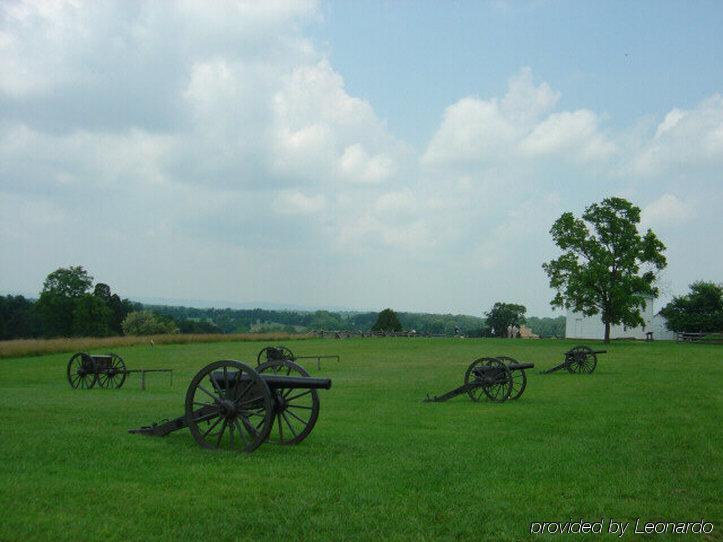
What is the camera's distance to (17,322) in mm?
91375

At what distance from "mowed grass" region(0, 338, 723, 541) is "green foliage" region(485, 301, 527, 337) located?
8549cm

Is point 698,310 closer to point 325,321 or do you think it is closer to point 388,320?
point 388,320

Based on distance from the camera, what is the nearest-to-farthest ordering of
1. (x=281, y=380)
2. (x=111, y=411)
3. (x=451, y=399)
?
(x=281, y=380) → (x=111, y=411) → (x=451, y=399)

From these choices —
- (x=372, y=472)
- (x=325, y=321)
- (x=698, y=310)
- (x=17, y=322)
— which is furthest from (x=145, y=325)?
(x=372, y=472)

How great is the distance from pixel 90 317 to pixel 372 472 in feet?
263

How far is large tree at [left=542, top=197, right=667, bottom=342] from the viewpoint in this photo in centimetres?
5503

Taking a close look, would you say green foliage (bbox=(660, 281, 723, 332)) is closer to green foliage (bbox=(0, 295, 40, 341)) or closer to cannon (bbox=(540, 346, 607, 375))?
cannon (bbox=(540, 346, 607, 375))

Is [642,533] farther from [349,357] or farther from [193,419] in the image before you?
[349,357]

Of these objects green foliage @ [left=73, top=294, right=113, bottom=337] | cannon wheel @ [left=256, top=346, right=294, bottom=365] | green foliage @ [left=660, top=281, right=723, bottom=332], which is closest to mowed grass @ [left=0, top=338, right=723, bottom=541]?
cannon wheel @ [left=256, top=346, right=294, bottom=365]

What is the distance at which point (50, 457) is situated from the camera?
9.78 m

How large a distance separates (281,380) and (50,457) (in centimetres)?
312

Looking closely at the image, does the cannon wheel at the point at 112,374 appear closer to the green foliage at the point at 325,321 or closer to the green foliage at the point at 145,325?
the green foliage at the point at 145,325

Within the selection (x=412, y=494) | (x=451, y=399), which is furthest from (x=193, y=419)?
(x=451, y=399)

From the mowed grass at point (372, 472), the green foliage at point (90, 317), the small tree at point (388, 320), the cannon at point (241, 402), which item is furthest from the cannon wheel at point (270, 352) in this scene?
the small tree at point (388, 320)
